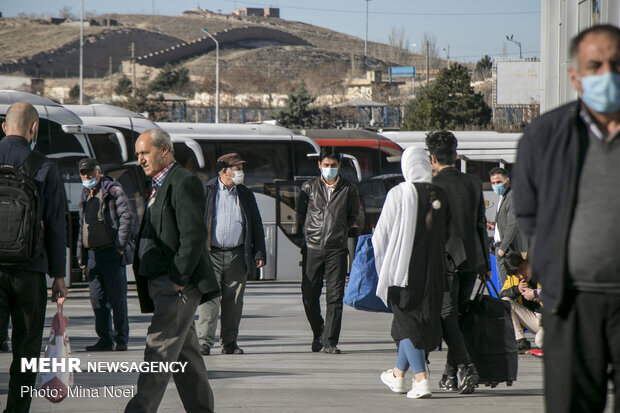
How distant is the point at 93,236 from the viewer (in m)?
9.34

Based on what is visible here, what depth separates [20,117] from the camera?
5.61 meters

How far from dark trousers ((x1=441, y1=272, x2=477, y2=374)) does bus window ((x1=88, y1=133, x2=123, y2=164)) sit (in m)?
12.1

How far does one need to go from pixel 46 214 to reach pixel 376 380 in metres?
3.15

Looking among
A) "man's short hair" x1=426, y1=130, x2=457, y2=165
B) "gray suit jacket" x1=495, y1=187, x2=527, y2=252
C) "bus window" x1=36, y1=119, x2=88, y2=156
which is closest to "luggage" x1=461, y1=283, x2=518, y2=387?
"man's short hair" x1=426, y1=130, x2=457, y2=165

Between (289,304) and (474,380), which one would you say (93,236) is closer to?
(474,380)

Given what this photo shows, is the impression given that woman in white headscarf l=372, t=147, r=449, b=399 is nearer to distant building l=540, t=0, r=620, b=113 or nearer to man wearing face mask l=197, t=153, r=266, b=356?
man wearing face mask l=197, t=153, r=266, b=356

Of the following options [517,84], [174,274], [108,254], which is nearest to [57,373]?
[174,274]

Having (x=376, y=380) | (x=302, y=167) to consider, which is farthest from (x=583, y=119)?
(x=302, y=167)

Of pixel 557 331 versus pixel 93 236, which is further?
pixel 93 236

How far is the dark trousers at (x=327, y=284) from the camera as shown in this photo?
9.20 m

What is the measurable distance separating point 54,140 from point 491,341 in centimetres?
1216

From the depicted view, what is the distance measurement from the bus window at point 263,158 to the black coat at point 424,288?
13.9 meters

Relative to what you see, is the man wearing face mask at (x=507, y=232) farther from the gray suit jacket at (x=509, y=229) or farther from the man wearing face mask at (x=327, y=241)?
the man wearing face mask at (x=327, y=241)

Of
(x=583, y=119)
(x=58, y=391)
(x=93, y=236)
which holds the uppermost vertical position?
(x=583, y=119)
